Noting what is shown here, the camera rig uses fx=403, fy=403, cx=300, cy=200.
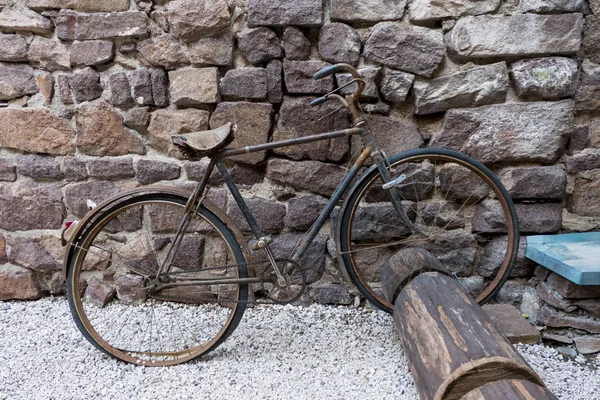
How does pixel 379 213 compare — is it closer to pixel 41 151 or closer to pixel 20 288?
pixel 41 151

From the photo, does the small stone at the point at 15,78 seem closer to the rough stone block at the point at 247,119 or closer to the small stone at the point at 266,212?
the rough stone block at the point at 247,119

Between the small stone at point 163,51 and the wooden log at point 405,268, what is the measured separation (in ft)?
4.87

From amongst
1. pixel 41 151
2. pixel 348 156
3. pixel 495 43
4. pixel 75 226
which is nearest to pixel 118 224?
pixel 75 226

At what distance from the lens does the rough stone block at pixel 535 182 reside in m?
2.11

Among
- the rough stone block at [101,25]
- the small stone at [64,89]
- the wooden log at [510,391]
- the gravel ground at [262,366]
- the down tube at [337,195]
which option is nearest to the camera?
the wooden log at [510,391]

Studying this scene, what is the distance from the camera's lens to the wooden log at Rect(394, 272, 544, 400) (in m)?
1.25

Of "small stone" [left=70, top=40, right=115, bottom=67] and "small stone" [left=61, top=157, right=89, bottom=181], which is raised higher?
"small stone" [left=70, top=40, right=115, bottom=67]

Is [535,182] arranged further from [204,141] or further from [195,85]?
[195,85]

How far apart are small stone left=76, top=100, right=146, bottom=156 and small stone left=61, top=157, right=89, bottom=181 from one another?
70 mm

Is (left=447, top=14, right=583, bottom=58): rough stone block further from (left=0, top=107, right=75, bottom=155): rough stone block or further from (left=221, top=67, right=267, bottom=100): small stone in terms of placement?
(left=0, top=107, right=75, bottom=155): rough stone block

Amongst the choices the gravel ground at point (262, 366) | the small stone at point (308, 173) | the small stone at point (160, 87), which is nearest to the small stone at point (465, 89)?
the small stone at point (308, 173)

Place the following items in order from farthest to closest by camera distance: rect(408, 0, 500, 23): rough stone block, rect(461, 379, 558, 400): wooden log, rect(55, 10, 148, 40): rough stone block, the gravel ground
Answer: rect(55, 10, 148, 40): rough stone block
rect(408, 0, 500, 23): rough stone block
the gravel ground
rect(461, 379, 558, 400): wooden log

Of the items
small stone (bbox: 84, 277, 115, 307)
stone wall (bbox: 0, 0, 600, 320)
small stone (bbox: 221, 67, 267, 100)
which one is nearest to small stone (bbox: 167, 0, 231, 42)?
stone wall (bbox: 0, 0, 600, 320)

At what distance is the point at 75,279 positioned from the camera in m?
1.91
